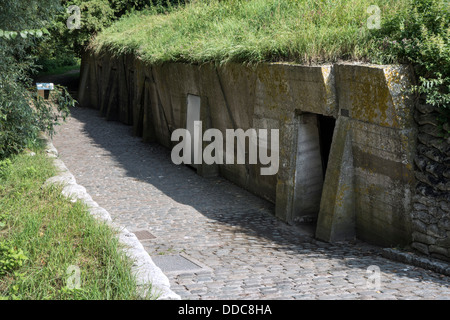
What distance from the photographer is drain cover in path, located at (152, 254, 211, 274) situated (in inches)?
294

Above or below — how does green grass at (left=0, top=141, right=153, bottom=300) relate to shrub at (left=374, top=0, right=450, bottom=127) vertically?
below

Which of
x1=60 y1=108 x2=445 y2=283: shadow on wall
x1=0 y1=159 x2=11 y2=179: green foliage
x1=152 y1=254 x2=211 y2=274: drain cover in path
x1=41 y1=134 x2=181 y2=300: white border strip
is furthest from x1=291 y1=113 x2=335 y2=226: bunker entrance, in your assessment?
x1=0 y1=159 x2=11 y2=179: green foliage

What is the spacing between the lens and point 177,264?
7.78 metres

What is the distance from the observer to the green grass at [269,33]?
9453 mm

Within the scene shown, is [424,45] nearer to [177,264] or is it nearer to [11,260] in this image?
[177,264]

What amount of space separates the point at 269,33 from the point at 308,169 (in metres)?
2.96

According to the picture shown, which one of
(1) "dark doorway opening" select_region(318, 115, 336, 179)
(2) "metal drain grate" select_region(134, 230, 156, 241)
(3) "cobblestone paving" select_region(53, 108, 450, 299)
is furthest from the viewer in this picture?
(1) "dark doorway opening" select_region(318, 115, 336, 179)

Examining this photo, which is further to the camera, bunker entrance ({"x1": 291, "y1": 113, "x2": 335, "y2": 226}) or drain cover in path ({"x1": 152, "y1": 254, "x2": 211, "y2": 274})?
bunker entrance ({"x1": 291, "y1": 113, "x2": 335, "y2": 226})

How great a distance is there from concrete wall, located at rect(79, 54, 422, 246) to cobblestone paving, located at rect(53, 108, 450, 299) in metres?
0.41

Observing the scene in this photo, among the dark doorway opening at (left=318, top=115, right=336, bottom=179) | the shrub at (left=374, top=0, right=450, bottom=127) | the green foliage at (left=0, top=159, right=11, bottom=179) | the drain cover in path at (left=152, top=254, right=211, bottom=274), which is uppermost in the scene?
the shrub at (left=374, top=0, right=450, bottom=127)

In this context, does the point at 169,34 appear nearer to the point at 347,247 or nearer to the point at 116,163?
the point at 116,163

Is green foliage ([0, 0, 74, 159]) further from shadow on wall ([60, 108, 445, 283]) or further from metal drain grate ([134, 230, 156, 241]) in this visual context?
metal drain grate ([134, 230, 156, 241])

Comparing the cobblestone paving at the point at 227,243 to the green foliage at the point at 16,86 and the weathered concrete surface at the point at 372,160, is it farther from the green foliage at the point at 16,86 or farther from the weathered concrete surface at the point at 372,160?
the green foliage at the point at 16,86

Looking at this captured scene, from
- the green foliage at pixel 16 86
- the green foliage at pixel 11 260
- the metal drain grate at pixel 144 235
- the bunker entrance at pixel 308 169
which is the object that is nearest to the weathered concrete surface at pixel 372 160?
the bunker entrance at pixel 308 169
